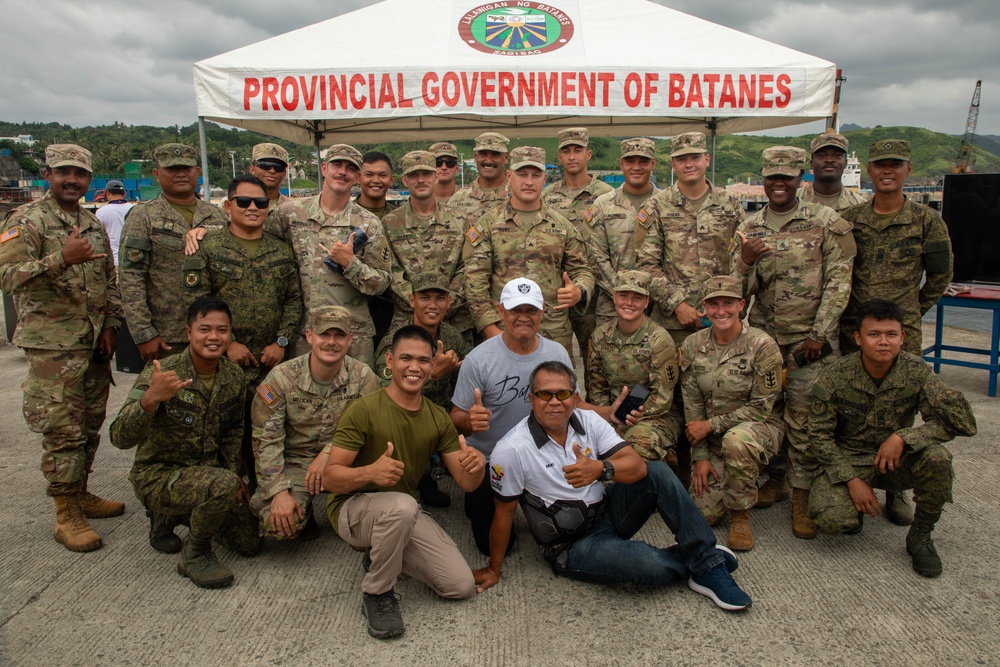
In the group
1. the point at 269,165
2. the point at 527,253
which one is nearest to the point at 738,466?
the point at 527,253

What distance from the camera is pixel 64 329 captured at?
13.4ft

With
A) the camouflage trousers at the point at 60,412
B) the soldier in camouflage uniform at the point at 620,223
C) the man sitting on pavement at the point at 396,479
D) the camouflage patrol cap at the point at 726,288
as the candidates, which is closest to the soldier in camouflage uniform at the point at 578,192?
the soldier in camouflage uniform at the point at 620,223

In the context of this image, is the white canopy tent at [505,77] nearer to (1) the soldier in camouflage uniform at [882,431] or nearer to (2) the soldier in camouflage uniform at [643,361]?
(2) the soldier in camouflage uniform at [643,361]

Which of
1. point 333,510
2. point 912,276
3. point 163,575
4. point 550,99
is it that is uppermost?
point 550,99

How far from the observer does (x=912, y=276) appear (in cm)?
440

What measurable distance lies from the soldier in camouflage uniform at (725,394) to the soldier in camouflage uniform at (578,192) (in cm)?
112

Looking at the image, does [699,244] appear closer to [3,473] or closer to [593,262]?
[593,262]

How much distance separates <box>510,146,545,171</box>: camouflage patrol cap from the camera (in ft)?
14.9

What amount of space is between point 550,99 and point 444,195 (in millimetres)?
1319

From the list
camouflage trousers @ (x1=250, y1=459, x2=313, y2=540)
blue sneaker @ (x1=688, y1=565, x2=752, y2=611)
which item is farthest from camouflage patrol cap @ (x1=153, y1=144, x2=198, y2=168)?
blue sneaker @ (x1=688, y1=565, x2=752, y2=611)

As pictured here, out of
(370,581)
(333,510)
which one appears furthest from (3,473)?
(370,581)

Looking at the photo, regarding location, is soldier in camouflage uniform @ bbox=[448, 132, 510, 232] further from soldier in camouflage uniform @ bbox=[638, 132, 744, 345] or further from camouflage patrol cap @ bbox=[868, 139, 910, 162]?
camouflage patrol cap @ bbox=[868, 139, 910, 162]

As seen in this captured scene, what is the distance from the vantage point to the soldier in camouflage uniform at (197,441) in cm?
345

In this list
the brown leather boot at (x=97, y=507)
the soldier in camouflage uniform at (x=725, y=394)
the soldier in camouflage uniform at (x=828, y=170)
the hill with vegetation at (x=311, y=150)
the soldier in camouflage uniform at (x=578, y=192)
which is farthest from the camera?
the hill with vegetation at (x=311, y=150)
